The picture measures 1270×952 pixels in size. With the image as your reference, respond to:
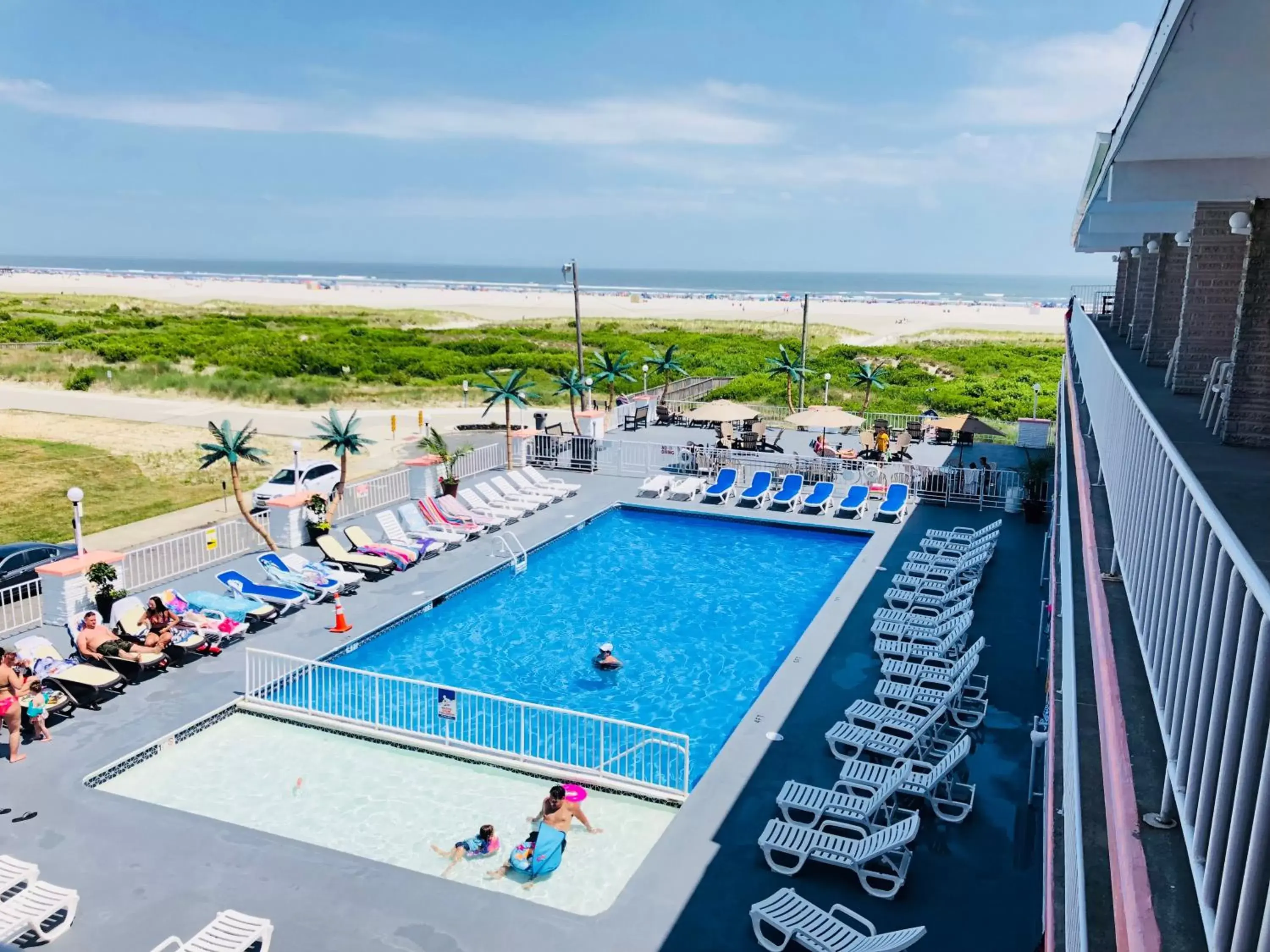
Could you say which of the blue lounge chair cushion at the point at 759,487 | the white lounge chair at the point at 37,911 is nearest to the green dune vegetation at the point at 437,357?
the blue lounge chair cushion at the point at 759,487

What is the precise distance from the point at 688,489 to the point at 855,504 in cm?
381

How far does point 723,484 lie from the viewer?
874 inches

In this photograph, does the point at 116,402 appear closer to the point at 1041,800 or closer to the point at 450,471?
the point at 450,471

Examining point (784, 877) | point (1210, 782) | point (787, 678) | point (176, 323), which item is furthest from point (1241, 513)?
point (176, 323)

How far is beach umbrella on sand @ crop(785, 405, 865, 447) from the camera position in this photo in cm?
2284

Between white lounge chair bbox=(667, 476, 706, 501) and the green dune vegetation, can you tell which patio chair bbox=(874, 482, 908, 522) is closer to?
white lounge chair bbox=(667, 476, 706, 501)

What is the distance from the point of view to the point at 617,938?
24.8ft

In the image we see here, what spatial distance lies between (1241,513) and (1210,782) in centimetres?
283

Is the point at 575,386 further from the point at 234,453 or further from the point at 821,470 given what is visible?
the point at 234,453

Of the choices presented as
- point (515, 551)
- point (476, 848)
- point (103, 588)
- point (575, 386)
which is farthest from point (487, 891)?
point (575, 386)

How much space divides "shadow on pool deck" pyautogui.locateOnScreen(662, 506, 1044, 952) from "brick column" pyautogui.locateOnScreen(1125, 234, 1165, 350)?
6028 millimetres

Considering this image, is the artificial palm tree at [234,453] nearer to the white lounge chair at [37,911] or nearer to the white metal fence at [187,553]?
the white metal fence at [187,553]

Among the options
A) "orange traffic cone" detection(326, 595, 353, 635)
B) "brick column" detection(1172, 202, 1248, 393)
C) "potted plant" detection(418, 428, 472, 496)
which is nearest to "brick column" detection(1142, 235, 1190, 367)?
"brick column" detection(1172, 202, 1248, 393)

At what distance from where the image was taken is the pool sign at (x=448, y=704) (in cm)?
1052
